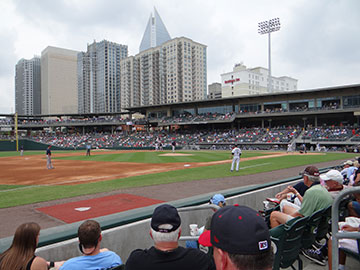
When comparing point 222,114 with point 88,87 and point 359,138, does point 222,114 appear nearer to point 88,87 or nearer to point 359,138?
point 359,138

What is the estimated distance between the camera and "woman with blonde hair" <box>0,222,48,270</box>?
2.71 metres

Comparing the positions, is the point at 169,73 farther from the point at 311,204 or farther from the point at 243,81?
the point at 311,204

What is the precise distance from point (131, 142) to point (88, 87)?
136483 mm

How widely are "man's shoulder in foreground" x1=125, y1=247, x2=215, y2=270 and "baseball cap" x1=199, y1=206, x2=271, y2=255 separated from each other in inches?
31.1

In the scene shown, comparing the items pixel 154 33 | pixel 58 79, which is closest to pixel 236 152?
pixel 58 79

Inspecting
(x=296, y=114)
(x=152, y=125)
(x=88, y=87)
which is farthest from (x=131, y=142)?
(x=88, y=87)

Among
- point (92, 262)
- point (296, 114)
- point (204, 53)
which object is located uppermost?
point (204, 53)

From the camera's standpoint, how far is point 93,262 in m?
2.90

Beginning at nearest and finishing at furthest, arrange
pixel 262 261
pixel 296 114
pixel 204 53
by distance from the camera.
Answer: pixel 262 261 < pixel 296 114 < pixel 204 53

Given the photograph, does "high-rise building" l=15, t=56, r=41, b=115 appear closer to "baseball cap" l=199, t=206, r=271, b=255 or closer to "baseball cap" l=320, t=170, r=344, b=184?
"baseball cap" l=320, t=170, r=344, b=184

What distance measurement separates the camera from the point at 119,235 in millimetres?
3957

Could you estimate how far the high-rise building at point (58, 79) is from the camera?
165 meters

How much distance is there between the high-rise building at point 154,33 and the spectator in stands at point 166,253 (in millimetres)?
189442

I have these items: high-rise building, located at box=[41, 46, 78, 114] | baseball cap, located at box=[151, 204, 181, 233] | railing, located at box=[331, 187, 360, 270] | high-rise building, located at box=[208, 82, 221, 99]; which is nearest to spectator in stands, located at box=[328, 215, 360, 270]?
railing, located at box=[331, 187, 360, 270]
